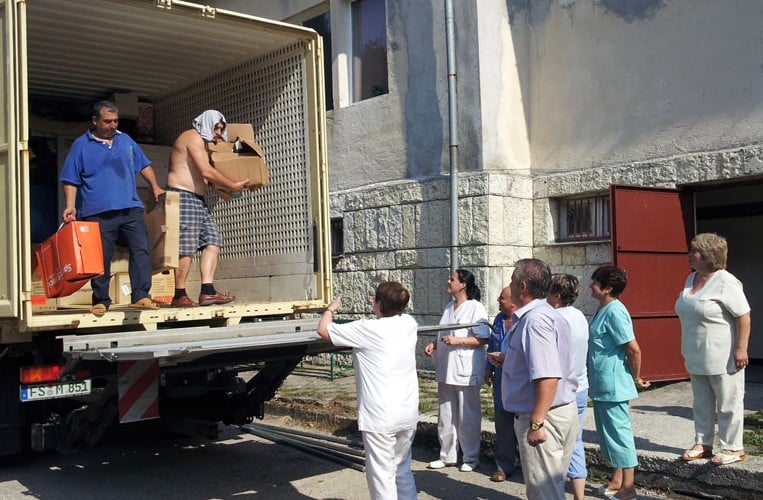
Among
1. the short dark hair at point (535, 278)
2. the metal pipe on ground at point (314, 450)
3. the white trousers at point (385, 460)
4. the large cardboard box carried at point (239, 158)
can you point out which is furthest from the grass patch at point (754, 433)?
the large cardboard box carried at point (239, 158)

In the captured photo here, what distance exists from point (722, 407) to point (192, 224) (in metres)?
4.08

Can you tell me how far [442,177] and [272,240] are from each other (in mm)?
3201

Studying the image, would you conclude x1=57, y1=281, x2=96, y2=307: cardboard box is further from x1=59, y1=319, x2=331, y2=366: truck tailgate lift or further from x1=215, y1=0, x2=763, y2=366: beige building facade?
x1=215, y1=0, x2=763, y2=366: beige building facade

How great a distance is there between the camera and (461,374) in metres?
6.18

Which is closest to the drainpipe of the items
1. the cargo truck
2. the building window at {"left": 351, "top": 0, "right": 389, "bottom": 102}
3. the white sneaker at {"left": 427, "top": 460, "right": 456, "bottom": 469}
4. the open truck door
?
the building window at {"left": 351, "top": 0, "right": 389, "bottom": 102}

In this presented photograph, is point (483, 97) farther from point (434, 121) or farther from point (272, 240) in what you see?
point (272, 240)

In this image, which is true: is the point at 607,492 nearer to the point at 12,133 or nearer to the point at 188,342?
the point at 188,342

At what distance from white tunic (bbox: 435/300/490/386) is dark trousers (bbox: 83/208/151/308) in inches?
89.1

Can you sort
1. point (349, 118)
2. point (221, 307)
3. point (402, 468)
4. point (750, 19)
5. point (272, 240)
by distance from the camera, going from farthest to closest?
point (349, 118) → point (750, 19) → point (272, 240) → point (221, 307) → point (402, 468)

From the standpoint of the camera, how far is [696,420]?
5.59 metres

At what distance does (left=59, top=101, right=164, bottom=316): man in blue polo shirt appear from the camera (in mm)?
6051

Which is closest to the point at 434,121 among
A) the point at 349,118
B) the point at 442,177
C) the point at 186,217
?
the point at 442,177

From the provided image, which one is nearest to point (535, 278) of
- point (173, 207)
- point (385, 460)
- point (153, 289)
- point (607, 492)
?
point (385, 460)

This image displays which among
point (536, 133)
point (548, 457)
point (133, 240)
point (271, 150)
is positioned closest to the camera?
point (548, 457)
